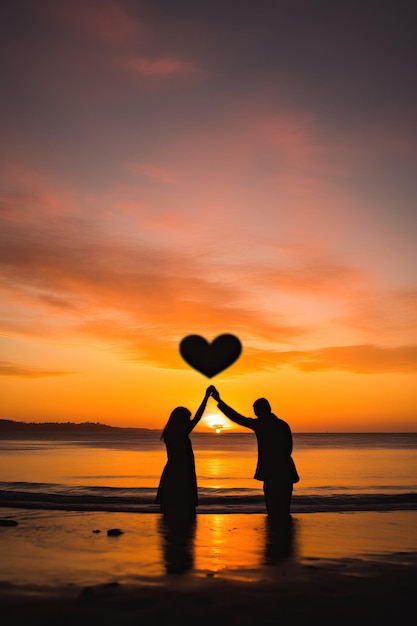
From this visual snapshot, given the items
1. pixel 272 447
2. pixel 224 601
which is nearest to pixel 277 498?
pixel 272 447

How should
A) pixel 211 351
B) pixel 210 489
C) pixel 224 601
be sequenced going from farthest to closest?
pixel 210 489
pixel 211 351
pixel 224 601

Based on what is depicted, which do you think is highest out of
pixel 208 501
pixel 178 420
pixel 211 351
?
pixel 211 351

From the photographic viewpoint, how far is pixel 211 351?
11.9 metres

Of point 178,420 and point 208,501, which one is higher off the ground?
point 178,420

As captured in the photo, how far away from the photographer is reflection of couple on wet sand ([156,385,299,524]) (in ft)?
39.0

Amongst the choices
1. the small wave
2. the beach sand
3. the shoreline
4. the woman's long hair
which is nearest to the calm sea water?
the small wave

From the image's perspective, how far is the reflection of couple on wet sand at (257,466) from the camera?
39.0 ft

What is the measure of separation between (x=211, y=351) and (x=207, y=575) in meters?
5.30

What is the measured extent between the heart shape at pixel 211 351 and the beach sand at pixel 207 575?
3129 millimetres

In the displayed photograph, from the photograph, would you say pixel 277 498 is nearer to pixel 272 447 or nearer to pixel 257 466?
pixel 257 466

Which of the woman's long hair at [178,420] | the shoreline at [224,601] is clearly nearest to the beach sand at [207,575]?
the shoreline at [224,601]

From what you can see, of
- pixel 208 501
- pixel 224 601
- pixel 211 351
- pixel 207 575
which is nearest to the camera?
pixel 224 601

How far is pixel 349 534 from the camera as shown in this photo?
432 inches

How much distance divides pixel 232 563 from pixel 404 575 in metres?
2.18
